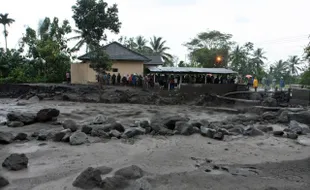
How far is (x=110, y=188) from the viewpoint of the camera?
233 inches

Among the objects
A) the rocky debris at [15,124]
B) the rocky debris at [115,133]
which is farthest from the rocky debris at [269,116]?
the rocky debris at [15,124]

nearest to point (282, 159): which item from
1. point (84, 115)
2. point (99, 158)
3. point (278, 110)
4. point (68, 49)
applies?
point (99, 158)

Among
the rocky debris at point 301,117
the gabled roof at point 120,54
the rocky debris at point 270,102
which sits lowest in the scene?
the rocky debris at point 301,117

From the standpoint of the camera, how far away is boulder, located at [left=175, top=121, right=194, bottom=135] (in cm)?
1144

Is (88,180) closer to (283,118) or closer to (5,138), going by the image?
(5,138)

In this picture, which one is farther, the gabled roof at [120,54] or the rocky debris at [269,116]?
the gabled roof at [120,54]

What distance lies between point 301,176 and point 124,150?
17.0 feet

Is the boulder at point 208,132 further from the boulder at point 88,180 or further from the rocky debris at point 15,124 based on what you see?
the rocky debris at point 15,124

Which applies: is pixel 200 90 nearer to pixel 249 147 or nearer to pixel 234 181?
pixel 249 147

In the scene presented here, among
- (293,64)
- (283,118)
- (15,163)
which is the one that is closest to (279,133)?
(283,118)

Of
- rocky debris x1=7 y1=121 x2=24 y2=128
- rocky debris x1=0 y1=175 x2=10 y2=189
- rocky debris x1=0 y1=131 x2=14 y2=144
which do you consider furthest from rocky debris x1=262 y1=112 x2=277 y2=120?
rocky debris x1=0 y1=175 x2=10 y2=189

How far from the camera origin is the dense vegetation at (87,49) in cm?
2097

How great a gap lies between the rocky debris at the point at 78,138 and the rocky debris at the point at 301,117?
1126 centimetres

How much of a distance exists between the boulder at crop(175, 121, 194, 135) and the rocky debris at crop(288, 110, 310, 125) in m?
6.83
